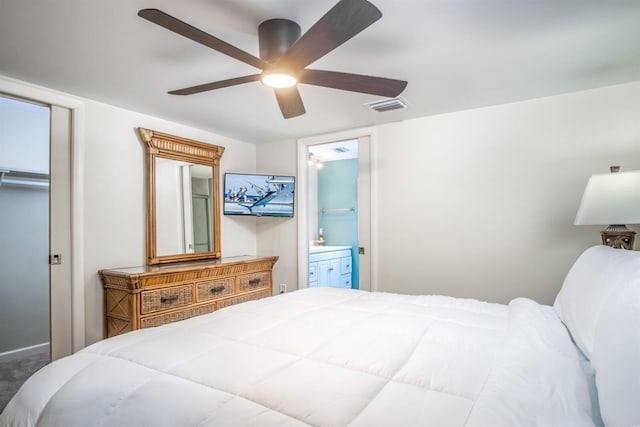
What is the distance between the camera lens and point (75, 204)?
2.65 meters

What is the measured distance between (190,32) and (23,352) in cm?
355

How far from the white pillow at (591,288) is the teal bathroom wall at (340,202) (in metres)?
3.92

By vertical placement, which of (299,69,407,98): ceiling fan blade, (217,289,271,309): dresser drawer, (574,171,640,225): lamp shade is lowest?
(217,289,271,309): dresser drawer

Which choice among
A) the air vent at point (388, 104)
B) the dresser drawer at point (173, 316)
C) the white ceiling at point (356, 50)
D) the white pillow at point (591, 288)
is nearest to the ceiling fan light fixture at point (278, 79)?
the white ceiling at point (356, 50)

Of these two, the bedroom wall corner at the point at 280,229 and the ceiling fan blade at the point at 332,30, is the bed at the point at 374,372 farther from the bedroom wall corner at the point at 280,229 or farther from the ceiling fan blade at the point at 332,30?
the bedroom wall corner at the point at 280,229

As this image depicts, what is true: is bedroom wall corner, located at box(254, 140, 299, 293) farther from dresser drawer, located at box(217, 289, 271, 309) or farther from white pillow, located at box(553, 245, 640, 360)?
white pillow, located at box(553, 245, 640, 360)

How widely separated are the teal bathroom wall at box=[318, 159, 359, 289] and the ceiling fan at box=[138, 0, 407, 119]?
3.36 meters

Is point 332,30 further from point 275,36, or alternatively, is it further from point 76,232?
point 76,232

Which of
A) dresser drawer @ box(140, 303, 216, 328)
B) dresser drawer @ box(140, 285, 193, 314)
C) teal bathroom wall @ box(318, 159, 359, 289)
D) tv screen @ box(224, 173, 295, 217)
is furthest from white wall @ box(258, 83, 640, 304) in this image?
teal bathroom wall @ box(318, 159, 359, 289)

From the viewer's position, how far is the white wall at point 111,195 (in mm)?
2748

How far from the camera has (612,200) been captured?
6.60 ft

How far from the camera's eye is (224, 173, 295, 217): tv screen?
152 inches

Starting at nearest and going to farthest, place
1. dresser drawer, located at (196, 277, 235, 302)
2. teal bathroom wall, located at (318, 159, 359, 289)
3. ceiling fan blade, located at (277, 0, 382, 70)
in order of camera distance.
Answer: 1. ceiling fan blade, located at (277, 0, 382, 70)
2. dresser drawer, located at (196, 277, 235, 302)
3. teal bathroom wall, located at (318, 159, 359, 289)

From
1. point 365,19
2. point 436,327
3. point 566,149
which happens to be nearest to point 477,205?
point 566,149
